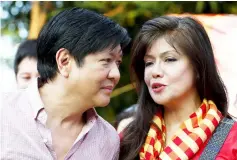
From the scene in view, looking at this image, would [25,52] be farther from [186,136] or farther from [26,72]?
[186,136]

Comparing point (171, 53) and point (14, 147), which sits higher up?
point (171, 53)

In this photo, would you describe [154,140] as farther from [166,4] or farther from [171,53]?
[166,4]

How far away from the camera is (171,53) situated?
2.38 m

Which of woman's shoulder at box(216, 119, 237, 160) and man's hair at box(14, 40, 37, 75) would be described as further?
man's hair at box(14, 40, 37, 75)

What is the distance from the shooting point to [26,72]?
355 centimetres

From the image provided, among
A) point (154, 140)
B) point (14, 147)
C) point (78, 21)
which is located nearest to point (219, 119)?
point (154, 140)

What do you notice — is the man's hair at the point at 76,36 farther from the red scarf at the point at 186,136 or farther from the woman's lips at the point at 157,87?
the red scarf at the point at 186,136

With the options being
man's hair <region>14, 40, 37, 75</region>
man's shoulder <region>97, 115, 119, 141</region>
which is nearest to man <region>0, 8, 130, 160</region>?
man's shoulder <region>97, 115, 119, 141</region>

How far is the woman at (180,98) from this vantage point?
2.33m

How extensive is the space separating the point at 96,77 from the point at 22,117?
14.5 inches

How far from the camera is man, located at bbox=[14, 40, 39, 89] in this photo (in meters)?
3.53

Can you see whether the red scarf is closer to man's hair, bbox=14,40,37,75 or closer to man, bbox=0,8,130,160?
man, bbox=0,8,130,160

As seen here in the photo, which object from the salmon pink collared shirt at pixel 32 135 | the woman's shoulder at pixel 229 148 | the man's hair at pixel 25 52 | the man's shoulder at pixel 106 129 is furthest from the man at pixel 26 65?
the woman's shoulder at pixel 229 148

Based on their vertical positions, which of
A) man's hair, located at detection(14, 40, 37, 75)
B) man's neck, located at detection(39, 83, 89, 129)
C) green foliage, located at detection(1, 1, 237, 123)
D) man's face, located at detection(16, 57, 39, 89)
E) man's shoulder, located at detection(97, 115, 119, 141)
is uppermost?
man's neck, located at detection(39, 83, 89, 129)
